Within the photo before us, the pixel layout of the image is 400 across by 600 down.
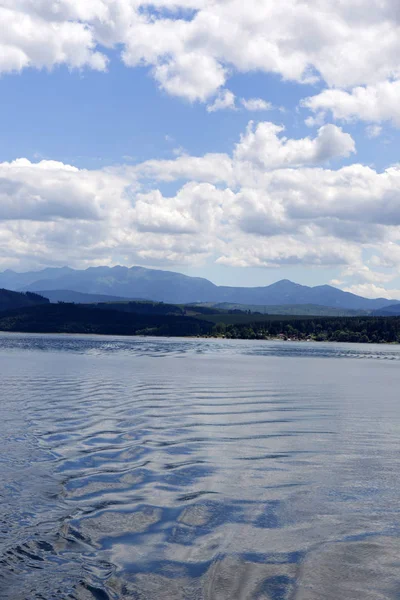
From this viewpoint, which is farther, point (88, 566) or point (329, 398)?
point (329, 398)

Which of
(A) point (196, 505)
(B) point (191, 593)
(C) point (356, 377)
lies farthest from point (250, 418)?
(C) point (356, 377)

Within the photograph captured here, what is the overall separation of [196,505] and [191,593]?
656 centimetres

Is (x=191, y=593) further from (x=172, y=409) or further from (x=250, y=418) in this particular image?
(x=172, y=409)

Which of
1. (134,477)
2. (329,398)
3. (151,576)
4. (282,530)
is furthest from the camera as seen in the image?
(329,398)

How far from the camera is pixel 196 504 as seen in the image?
19.8 m

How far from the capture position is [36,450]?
1097 inches

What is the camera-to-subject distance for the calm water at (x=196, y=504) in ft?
45.5

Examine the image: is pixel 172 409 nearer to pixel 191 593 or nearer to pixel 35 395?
pixel 35 395

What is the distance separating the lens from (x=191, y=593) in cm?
1317

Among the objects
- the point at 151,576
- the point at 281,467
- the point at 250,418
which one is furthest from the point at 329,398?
the point at 151,576

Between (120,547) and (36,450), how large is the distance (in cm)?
1344

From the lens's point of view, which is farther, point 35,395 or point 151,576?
point 35,395

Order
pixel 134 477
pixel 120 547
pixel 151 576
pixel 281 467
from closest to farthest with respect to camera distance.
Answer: pixel 151 576 → pixel 120 547 → pixel 134 477 → pixel 281 467

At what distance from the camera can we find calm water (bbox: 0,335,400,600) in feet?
45.5
